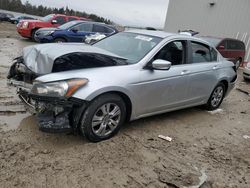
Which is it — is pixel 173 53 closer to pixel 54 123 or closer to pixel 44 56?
pixel 44 56

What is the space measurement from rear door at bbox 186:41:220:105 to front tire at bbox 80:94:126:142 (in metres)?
1.68

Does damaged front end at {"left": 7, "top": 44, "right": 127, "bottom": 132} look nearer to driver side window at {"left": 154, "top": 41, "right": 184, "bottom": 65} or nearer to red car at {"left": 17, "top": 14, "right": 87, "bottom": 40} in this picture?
driver side window at {"left": 154, "top": 41, "right": 184, "bottom": 65}

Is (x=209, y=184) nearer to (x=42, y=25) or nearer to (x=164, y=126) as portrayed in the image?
(x=164, y=126)

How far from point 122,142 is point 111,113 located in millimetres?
457

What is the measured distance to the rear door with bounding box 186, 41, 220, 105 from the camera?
5223 millimetres

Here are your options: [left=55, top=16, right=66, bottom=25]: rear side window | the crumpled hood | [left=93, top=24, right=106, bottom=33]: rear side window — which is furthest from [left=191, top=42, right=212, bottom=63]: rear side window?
[left=55, top=16, right=66, bottom=25]: rear side window

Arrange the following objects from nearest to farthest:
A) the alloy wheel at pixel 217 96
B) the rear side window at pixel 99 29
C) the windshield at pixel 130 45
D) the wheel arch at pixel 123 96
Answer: the wheel arch at pixel 123 96 → the windshield at pixel 130 45 → the alloy wheel at pixel 217 96 → the rear side window at pixel 99 29

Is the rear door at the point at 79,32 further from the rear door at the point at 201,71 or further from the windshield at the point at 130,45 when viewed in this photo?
the rear door at the point at 201,71

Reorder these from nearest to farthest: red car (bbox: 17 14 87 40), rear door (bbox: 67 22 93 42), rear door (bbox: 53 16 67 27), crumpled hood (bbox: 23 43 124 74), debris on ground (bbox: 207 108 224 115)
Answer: crumpled hood (bbox: 23 43 124 74) → debris on ground (bbox: 207 108 224 115) → rear door (bbox: 67 22 93 42) → red car (bbox: 17 14 87 40) → rear door (bbox: 53 16 67 27)

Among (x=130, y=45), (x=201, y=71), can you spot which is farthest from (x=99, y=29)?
(x=130, y=45)

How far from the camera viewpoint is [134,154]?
381 centimetres

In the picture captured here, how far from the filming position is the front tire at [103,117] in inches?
146

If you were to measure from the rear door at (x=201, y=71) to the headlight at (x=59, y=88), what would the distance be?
2312 mm

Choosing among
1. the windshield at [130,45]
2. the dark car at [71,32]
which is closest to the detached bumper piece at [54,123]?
the windshield at [130,45]
